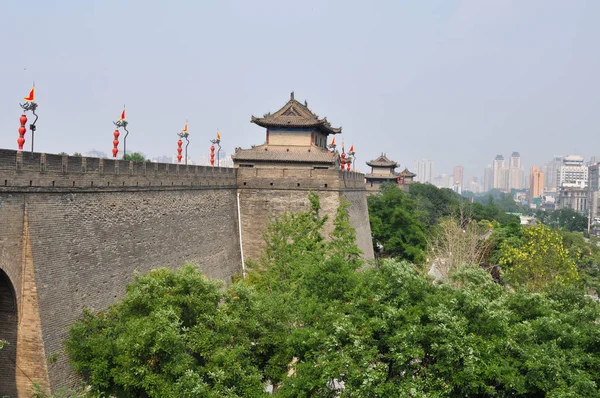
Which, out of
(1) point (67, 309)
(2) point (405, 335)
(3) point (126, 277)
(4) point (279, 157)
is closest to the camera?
(2) point (405, 335)

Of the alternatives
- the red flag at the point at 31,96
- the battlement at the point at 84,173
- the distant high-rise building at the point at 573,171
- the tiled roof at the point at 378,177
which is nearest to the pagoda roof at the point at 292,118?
the battlement at the point at 84,173

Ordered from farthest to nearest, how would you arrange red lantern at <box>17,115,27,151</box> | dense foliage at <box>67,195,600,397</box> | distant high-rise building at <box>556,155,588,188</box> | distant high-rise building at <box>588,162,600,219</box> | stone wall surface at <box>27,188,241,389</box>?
distant high-rise building at <box>556,155,588,188</box> < distant high-rise building at <box>588,162,600,219</box> < red lantern at <box>17,115,27,151</box> < stone wall surface at <box>27,188,241,389</box> < dense foliage at <box>67,195,600,397</box>

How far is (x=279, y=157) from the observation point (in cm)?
2305

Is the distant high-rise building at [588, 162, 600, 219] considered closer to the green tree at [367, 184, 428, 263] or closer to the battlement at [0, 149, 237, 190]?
the green tree at [367, 184, 428, 263]

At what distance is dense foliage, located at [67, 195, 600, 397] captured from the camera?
8016mm

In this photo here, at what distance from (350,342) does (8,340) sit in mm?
5916

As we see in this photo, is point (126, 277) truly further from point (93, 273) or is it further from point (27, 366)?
point (27, 366)

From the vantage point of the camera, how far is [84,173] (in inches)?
444

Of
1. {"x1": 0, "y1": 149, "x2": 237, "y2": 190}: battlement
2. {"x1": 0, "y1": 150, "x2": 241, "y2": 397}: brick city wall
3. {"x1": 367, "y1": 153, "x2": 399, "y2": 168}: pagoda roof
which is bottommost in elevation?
{"x1": 0, "y1": 150, "x2": 241, "y2": 397}: brick city wall

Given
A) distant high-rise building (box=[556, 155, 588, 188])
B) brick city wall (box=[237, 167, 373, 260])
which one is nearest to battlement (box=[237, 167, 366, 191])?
brick city wall (box=[237, 167, 373, 260])

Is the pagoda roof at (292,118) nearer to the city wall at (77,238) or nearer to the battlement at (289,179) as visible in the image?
the battlement at (289,179)

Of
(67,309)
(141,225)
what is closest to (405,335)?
(67,309)

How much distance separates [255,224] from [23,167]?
1094cm

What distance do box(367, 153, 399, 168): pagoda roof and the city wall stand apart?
112 ft
